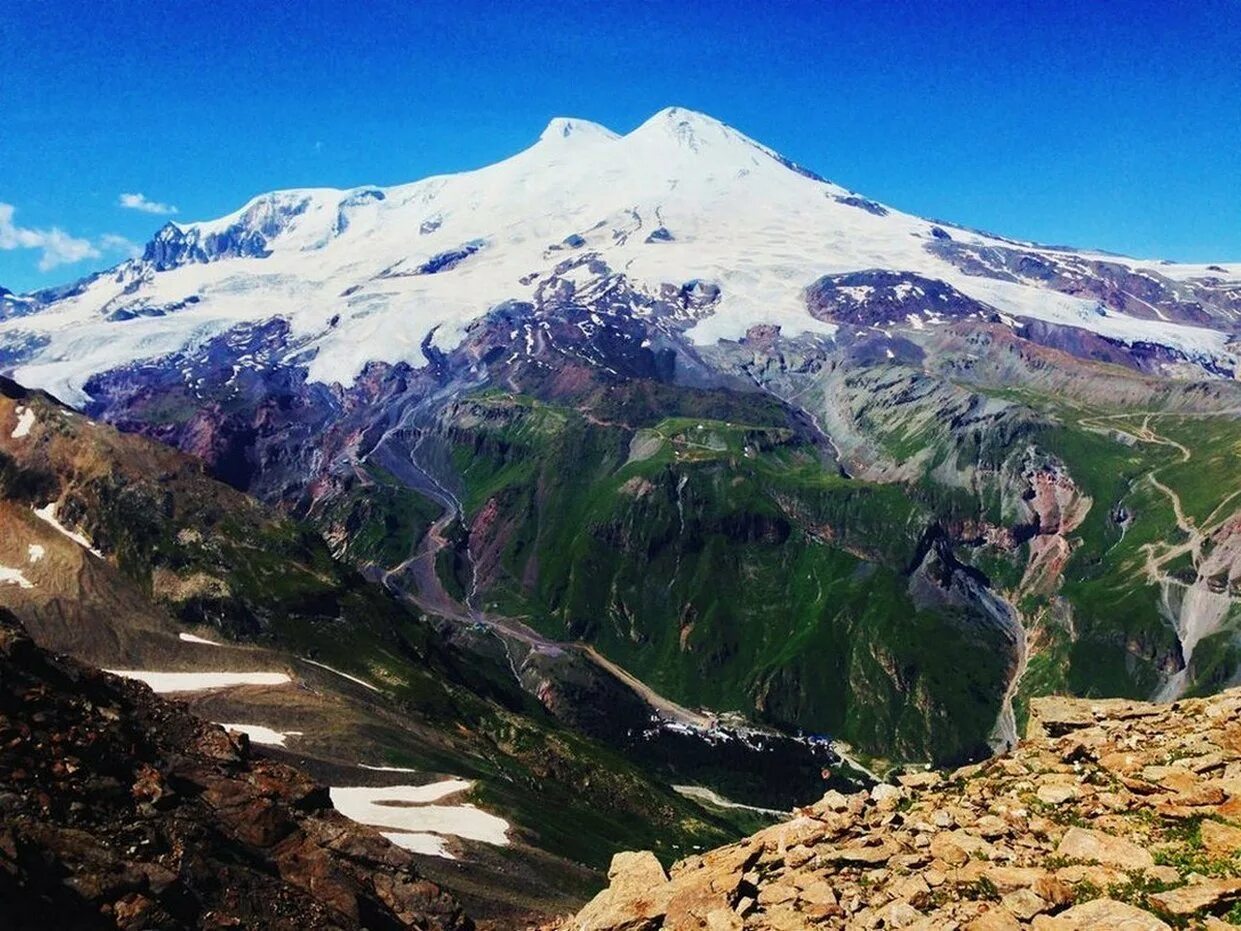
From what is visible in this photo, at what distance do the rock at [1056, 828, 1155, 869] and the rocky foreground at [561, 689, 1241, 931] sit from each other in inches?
2.1

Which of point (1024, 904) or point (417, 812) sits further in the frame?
point (417, 812)

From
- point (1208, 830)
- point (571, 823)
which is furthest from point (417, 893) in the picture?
point (571, 823)

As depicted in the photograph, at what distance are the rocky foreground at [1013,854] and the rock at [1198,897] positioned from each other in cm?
4

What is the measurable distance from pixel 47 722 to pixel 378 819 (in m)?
89.9

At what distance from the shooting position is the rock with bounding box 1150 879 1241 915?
2533cm

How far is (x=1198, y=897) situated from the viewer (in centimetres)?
2559

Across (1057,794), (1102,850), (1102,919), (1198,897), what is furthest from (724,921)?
→ (1198,897)

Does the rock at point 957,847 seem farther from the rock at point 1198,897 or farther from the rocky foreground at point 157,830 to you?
the rocky foreground at point 157,830

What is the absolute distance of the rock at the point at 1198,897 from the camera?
25.3 metres

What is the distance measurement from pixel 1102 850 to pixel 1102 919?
Result: 4.89 m

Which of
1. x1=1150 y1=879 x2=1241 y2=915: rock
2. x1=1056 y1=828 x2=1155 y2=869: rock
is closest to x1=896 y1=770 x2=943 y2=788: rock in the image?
x1=1056 y1=828 x2=1155 y2=869: rock

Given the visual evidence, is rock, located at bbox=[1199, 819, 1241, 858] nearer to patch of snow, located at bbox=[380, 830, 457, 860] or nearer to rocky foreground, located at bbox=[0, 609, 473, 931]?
rocky foreground, located at bbox=[0, 609, 473, 931]

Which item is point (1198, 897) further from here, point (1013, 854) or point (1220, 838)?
point (1013, 854)

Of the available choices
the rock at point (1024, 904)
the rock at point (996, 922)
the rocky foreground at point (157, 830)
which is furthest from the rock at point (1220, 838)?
the rocky foreground at point (157, 830)
